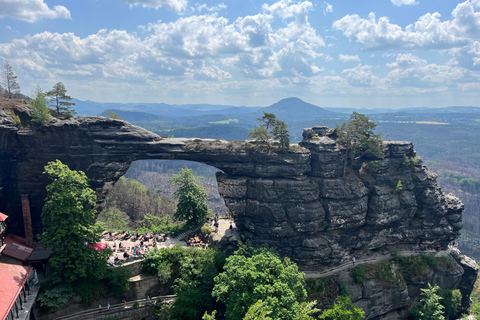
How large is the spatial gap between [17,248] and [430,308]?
2465 inches

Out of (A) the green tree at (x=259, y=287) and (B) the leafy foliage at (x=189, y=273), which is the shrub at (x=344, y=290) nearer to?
(A) the green tree at (x=259, y=287)

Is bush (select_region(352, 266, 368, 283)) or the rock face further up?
the rock face

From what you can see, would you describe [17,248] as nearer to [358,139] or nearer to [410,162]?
[358,139]

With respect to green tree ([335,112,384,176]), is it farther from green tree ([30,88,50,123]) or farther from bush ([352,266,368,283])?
green tree ([30,88,50,123])

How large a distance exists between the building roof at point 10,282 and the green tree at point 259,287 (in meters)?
20.7

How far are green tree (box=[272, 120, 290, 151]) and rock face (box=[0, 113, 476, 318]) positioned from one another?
1588mm

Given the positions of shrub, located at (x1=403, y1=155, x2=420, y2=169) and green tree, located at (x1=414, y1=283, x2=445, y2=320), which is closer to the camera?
green tree, located at (x1=414, y1=283, x2=445, y2=320)

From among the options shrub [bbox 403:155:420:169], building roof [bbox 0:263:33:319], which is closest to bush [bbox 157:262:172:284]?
building roof [bbox 0:263:33:319]

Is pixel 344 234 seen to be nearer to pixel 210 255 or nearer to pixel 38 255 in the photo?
pixel 210 255

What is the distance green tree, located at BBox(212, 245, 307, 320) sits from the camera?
105 feet

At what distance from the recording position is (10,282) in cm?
3122

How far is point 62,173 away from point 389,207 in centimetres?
5214

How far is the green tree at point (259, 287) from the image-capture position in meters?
32.0

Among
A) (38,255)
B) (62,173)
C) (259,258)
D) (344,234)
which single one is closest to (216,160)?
(259,258)
